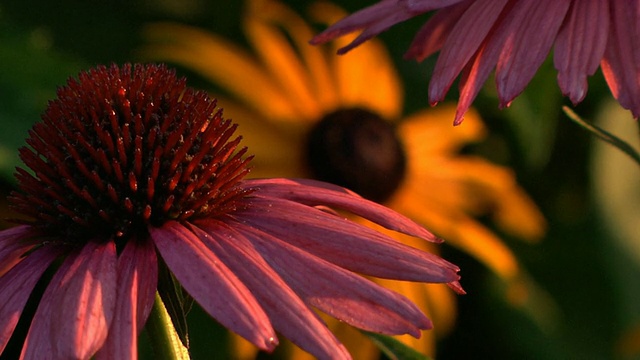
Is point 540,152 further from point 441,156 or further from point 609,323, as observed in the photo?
point 609,323

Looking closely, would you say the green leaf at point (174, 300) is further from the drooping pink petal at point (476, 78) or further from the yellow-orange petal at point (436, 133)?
the yellow-orange petal at point (436, 133)

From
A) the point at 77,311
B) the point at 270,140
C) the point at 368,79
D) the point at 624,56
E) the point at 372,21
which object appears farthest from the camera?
the point at 368,79

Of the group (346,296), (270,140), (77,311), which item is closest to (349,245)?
(346,296)

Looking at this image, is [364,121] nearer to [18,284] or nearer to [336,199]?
[336,199]

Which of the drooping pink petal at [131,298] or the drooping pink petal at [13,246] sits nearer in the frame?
the drooping pink petal at [131,298]

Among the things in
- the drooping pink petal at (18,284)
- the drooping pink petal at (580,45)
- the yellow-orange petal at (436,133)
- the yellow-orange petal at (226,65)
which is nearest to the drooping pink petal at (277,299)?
the drooping pink petal at (18,284)

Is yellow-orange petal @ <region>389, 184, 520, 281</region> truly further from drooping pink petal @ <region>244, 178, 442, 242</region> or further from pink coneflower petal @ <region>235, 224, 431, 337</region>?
pink coneflower petal @ <region>235, 224, 431, 337</region>
